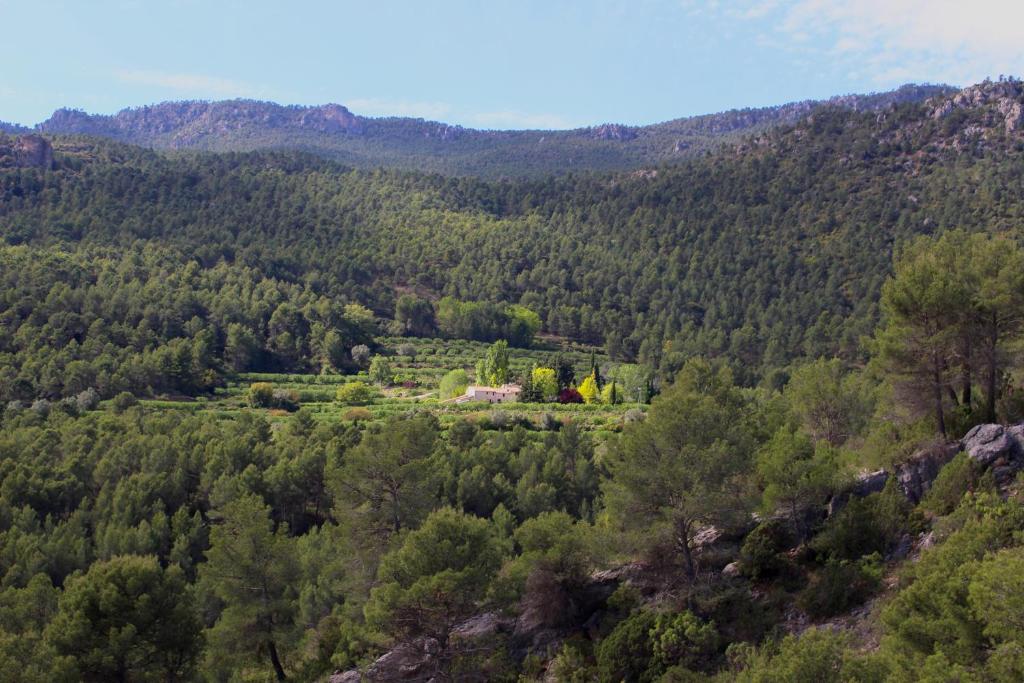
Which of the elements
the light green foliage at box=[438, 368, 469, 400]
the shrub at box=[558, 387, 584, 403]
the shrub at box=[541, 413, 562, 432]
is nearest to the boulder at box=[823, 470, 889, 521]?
the shrub at box=[541, 413, 562, 432]

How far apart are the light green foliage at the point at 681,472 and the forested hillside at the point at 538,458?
0.08 metres

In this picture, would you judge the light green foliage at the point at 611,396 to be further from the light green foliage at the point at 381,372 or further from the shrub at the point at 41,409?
the shrub at the point at 41,409

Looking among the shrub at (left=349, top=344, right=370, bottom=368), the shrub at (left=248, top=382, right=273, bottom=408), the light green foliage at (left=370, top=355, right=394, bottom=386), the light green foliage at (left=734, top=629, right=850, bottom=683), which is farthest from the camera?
the shrub at (left=349, top=344, right=370, bottom=368)

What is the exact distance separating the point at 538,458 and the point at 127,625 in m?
26.4

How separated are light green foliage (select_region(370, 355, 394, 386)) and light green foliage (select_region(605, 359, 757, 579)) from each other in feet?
202

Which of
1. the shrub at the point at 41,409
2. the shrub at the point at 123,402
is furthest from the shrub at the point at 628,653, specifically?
the shrub at the point at 123,402

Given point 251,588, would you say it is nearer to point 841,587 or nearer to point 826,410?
point 841,587

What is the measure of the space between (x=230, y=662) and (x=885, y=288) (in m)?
22.0

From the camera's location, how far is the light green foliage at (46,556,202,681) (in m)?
21.0

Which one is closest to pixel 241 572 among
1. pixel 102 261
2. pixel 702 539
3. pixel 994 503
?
pixel 702 539

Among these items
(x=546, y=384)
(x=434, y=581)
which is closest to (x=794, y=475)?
(x=434, y=581)

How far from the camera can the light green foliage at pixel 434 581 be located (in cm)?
1961

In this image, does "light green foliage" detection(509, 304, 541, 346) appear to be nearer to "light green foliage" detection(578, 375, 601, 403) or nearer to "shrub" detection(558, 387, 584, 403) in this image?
"light green foliage" detection(578, 375, 601, 403)

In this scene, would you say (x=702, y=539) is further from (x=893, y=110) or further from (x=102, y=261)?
(x=893, y=110)
